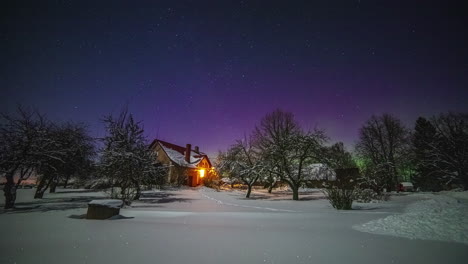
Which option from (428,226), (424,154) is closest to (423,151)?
(424,154)

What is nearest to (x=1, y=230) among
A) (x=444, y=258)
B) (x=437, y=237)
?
(x=444, y=258)

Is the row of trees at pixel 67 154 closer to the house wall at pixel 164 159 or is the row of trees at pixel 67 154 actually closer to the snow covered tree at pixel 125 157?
the snow covered tree at pixel 125 157

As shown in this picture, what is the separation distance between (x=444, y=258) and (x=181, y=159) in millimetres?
47076

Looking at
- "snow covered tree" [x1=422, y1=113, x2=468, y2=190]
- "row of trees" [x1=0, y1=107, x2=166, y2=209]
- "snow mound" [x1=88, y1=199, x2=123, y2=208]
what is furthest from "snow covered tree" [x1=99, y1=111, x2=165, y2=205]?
"snow covered tree" [x1=422, y1=113, x2=468, y2=190]

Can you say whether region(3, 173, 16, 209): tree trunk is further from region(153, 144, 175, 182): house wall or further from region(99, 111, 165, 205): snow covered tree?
region(153, 144, 175, 182): house wall

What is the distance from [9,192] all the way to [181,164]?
32.4 m

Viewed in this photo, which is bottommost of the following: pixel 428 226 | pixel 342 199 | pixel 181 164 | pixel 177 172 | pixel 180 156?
pixel 428 226

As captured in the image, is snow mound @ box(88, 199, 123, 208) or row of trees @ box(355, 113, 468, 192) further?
row of trees @ box(355, 113, 468, 192)

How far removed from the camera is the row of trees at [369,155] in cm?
2177

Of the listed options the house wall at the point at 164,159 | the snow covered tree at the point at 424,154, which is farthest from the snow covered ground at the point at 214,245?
the house wall at the point at 164,159

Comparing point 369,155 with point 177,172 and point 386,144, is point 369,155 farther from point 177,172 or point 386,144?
point 177,172

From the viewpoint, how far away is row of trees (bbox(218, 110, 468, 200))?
2177cm

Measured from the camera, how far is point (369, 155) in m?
37.2

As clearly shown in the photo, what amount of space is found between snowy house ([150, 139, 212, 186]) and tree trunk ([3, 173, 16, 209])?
2681 cm
